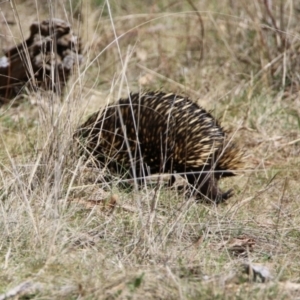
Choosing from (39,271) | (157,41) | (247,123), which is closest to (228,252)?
(39,271)

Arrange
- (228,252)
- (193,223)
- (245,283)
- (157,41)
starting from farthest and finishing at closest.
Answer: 1. (157,41)
2. (193,223)
3. (228,252)
4. (245,283)

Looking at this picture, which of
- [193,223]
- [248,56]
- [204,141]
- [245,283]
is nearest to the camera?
[245,283]

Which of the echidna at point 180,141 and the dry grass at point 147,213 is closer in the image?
the dry grass at point 147,213

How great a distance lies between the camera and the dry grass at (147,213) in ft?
10.1

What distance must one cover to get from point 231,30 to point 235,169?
235 centimetres

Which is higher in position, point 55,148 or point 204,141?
point 55,148

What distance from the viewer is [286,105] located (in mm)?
6266

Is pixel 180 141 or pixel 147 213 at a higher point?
pixel 147 213

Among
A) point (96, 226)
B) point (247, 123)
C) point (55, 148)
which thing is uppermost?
point (55, 148)

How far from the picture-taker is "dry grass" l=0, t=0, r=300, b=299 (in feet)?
10.1

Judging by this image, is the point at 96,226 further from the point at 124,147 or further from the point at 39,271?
the point at 124,147

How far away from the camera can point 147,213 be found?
381cm

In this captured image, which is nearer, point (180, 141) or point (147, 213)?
point (147, 213)

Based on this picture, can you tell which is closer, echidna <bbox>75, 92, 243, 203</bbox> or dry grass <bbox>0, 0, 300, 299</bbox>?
dry grass <bbox>0, 0, 300, 299</bbox>
